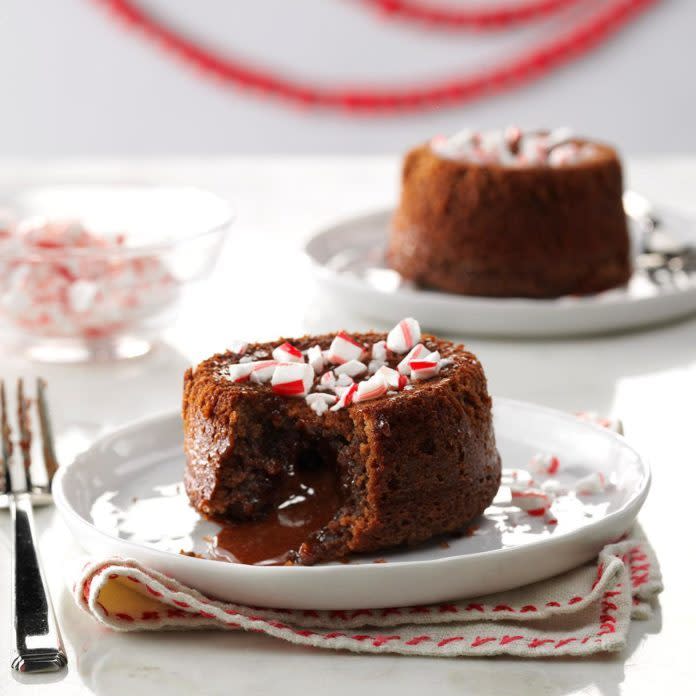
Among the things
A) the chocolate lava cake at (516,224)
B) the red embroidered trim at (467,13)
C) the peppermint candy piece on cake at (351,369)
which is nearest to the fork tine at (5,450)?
the peppermint candy piece on cake at (351,369)

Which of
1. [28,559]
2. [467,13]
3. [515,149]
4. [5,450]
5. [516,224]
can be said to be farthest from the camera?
[467,13]

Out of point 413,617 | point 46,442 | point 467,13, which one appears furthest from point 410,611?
point 467,13

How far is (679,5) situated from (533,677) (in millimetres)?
3491

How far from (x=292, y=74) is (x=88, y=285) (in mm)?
2600

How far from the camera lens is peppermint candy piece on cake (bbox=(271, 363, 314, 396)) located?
4.02 ft

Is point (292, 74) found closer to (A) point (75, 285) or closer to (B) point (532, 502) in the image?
(A) point (75, 285)

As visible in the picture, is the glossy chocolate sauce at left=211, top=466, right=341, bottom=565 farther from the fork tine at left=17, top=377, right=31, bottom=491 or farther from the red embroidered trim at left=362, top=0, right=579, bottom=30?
the red embroidered trim at left=362, top=0, right=579, bottom=30

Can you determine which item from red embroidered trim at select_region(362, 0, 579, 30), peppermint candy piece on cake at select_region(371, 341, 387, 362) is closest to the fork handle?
peppermint candy piece on cake at select_region(371, 341, 387, 362)

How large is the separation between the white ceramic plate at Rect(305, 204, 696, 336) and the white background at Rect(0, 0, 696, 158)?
7.25ft

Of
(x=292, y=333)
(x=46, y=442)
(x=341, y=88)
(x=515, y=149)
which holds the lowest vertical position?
(x=341, y=88)

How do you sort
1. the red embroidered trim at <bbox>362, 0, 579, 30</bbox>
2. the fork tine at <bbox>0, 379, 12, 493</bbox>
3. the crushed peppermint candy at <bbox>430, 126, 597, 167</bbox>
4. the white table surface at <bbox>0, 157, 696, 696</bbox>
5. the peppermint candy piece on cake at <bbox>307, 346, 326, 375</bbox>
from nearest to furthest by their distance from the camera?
1. the white table surface at <bbox>0, 157, 696, 696</bbox>
2. the peppermint candy piece on cake at <bbox>307, 346, 326, 375</bbox>
3. the fork tine at <bbox>0, 379, 12, 493</bbox>
4. the crushed peppermint candy at <bbox>430, 126, 597, 167</bbox>
5. the red embroidered trim at <bbox>362, 0, 579, 30</bbox>

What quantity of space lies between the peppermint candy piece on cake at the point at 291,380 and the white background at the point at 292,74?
3151 millimetres

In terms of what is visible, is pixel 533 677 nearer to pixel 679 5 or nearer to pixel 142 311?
pixel 142 311

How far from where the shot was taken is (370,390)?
1197 millimetres
